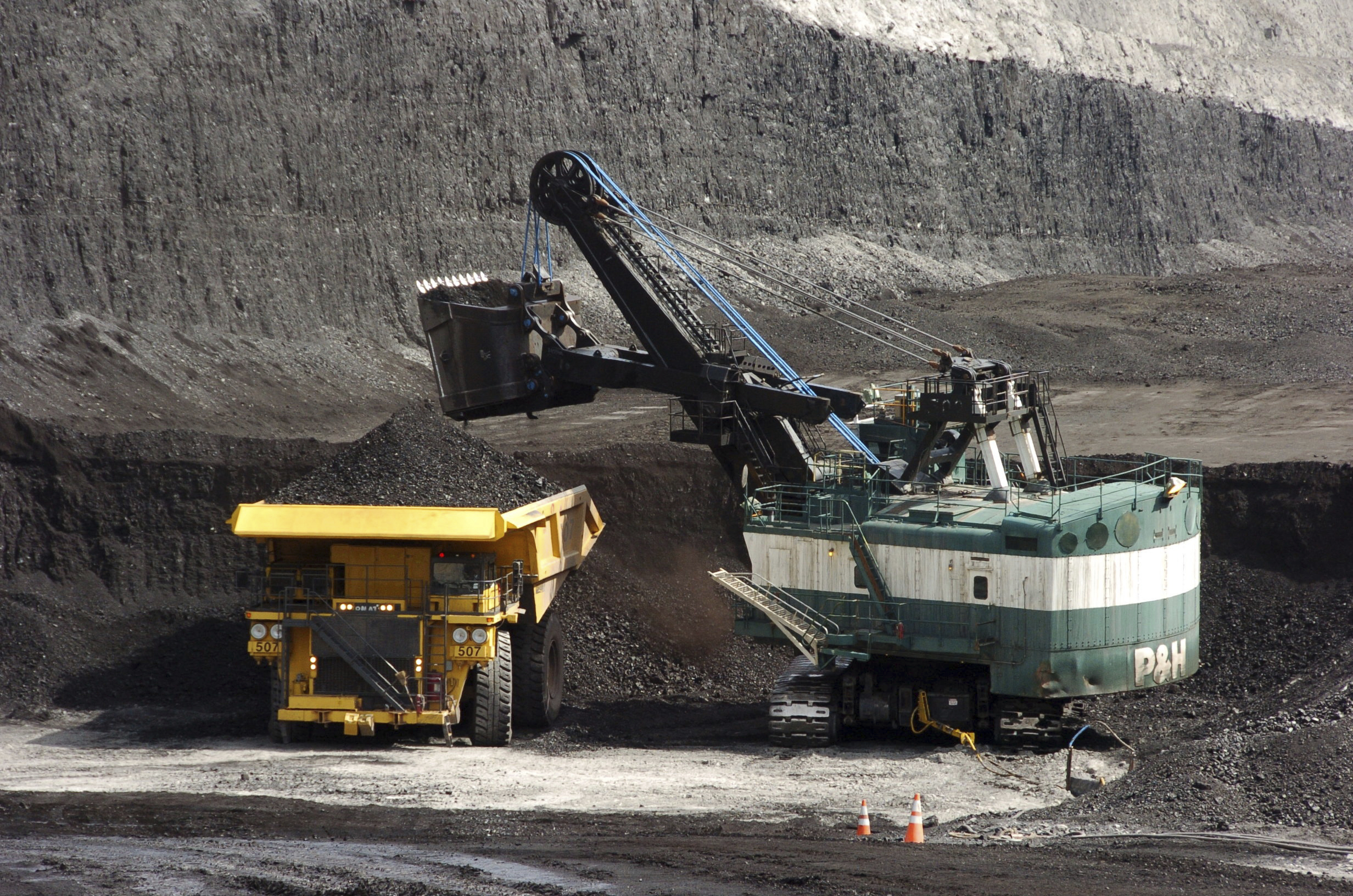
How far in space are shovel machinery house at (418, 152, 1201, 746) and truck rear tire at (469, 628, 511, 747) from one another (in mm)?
2325

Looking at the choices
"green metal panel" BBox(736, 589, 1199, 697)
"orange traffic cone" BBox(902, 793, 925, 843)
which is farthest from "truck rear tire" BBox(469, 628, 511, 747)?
"orange traffic cone" BBox(902, 793, 925, 843)

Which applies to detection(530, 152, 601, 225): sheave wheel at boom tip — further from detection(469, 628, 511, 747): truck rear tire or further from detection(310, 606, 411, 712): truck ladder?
detection(310, 606, 411, 712): truck ladder

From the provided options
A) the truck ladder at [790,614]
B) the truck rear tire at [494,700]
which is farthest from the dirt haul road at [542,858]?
the truck ladder at [790,614]

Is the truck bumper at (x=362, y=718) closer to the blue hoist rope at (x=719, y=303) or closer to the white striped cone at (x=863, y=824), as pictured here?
the white striped cone at (x=863, y=824)

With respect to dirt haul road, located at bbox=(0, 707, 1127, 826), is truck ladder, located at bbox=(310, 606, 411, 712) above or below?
above

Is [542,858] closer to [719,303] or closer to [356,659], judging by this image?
[356,659]

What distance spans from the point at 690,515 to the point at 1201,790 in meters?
9.81

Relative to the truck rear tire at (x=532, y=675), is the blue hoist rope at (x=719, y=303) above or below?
above

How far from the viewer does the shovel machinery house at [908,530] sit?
1439 centimetres

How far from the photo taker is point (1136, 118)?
51.2 metres

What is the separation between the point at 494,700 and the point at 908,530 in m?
4.29

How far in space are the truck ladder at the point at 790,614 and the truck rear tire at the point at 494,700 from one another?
2.18 meters

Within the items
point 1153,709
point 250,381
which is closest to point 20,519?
point 250,381

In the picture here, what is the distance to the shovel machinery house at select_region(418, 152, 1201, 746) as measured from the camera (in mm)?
14391
